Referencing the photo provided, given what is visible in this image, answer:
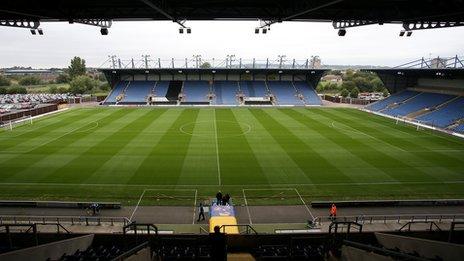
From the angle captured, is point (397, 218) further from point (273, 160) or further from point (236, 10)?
point (236, 10)

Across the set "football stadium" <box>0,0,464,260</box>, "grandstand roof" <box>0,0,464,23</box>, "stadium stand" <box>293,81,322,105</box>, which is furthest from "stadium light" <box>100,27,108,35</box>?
"stadium stand" <box>293,81,322,105</box>

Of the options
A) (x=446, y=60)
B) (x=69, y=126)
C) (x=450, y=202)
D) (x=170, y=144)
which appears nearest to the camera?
(x=450, y=202)

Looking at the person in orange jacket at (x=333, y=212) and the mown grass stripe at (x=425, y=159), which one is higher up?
the mown grass stripe at (x=425, y=159)

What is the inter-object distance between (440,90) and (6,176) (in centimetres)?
5363

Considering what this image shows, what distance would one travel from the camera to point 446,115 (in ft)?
137

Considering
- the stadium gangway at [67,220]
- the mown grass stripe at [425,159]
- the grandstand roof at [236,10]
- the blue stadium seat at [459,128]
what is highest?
the grandstand roof at [236,10]

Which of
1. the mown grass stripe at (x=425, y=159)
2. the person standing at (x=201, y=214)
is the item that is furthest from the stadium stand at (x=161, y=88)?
the person standing at (x=201, y=214)

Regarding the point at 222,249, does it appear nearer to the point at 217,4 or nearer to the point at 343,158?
the point at 217,4

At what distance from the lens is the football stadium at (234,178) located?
29.8 feet

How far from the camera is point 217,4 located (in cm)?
1731

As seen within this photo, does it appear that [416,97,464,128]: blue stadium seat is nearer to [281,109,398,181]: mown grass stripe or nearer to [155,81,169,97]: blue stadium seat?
[281,109,398,181]: mown grass stripe

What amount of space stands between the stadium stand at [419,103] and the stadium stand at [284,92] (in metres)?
16.4

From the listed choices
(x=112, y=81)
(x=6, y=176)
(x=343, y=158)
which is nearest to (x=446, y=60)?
(x=343, y=158)

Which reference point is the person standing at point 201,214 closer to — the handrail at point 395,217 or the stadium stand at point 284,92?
the handrail at point 395,217
